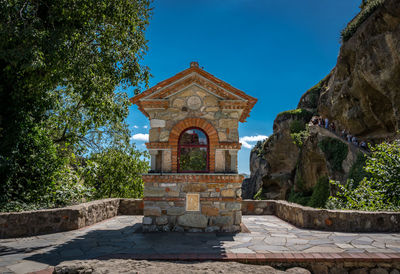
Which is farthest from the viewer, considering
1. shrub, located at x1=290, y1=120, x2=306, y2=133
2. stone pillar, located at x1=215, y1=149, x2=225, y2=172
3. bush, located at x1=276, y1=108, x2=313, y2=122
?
bush, located at x1=276, y1=108, x2=313, y2=122

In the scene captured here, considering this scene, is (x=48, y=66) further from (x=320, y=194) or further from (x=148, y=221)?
(x=320, y=194)

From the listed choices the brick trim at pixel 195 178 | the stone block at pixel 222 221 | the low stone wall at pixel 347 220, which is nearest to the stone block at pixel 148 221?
the brick trim at pixel 195 178

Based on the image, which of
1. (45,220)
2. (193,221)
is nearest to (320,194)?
(193,221)

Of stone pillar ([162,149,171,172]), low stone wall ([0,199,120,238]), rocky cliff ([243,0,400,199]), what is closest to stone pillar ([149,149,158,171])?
stone pillar ([162,149,171,172])

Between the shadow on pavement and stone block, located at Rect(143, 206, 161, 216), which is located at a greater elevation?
stone block, located at Rect(143, 206, 161, 216)

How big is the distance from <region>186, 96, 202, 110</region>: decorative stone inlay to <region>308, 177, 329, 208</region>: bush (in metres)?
19.3

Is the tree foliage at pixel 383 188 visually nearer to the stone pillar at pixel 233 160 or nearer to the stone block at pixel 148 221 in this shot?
the stone pillar at pixel 233 160

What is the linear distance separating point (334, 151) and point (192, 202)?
55.2 ft

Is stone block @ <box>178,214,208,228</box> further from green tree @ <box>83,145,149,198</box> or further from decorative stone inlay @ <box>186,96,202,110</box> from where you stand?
green tree @ <box>83,145,149,198</box>

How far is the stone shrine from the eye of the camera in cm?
793

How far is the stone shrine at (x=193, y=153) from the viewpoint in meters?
7.93

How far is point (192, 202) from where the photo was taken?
26.1 feet

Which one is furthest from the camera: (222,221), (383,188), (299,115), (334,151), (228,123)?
(299,115)

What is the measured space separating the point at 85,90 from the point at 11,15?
2978mm
